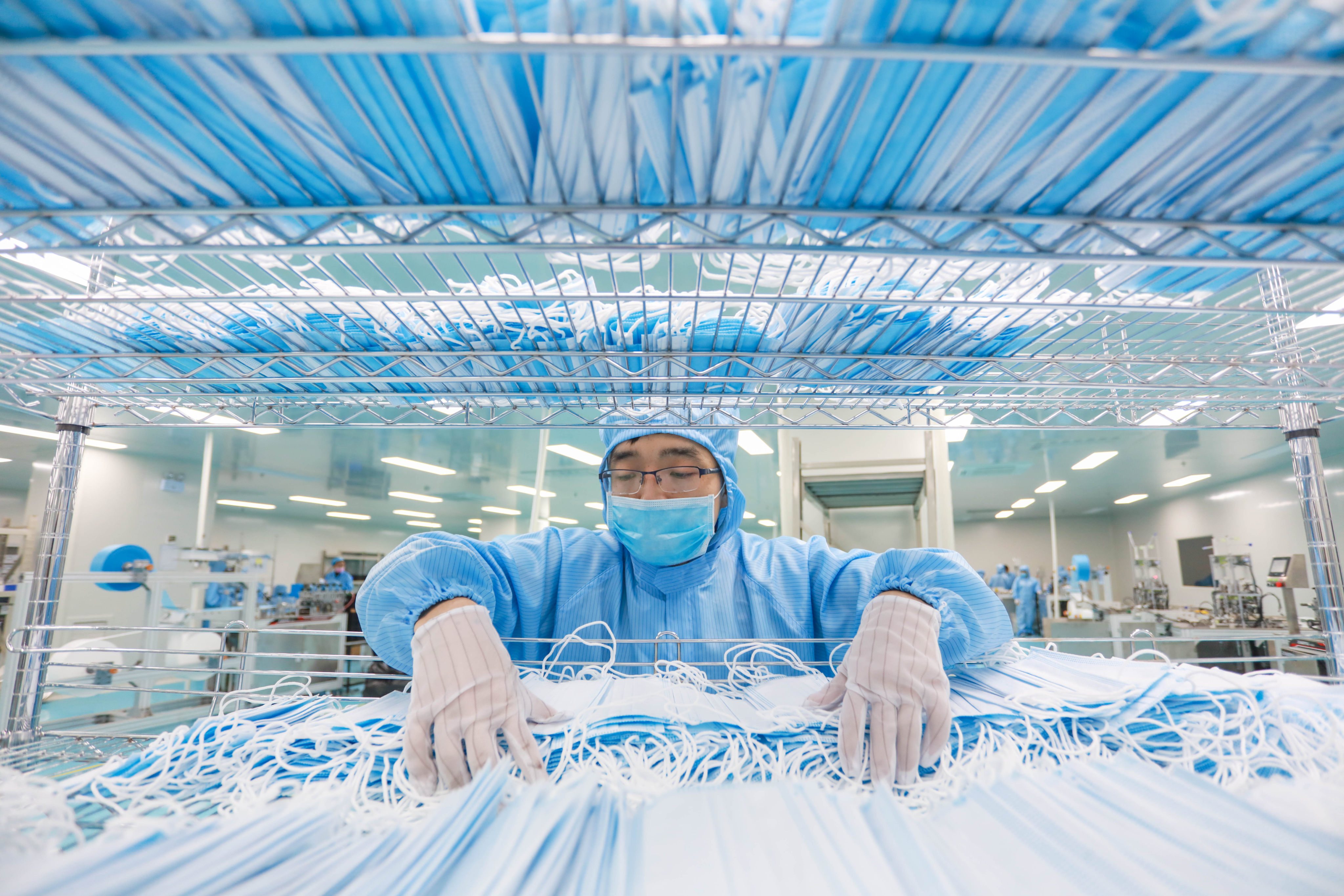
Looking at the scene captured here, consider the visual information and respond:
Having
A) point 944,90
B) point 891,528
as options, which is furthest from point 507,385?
point 891,528

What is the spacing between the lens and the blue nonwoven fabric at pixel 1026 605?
6352 mm

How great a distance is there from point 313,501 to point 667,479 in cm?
1024

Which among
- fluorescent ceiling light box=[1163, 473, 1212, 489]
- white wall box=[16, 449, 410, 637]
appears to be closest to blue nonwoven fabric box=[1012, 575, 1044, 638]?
fluorescent ceiling light box=[1163, 473, 1212, 489]

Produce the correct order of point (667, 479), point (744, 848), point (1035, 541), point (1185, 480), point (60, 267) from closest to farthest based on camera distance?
point (744, 848) → point (60, 267) → point (667, 479) → point (1185, 480) → point (1035, 541)

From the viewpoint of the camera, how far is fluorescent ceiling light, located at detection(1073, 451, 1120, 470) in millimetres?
7039

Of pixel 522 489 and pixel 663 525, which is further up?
pixel 522 489

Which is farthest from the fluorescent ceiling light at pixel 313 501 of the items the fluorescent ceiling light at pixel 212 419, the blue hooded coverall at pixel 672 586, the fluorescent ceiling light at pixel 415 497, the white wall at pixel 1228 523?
the white wall at pixel 1228 523

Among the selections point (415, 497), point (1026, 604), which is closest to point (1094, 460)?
point (1026, 604)

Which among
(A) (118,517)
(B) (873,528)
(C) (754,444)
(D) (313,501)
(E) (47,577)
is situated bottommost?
(E) (47,577)

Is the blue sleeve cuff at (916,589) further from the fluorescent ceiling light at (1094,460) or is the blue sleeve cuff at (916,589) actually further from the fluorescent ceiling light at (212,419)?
the fluorescent ceiling light at (1094,460)

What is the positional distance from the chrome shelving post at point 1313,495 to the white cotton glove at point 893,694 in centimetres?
79

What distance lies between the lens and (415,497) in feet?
31.3

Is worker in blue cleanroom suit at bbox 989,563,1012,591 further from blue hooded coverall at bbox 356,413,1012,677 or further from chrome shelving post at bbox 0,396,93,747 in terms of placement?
chrome shelving post at bbox 0,396,93,747

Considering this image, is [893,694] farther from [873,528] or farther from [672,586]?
[873,528]
